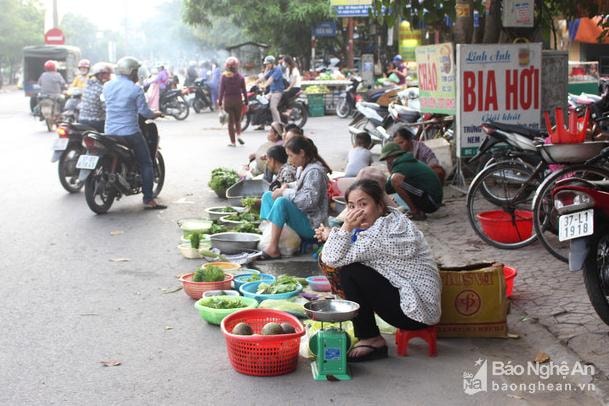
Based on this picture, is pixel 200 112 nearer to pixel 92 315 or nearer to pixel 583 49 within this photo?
pixel 583 49

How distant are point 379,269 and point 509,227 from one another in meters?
3.17

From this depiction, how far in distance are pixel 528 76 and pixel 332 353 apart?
6241 millimetres

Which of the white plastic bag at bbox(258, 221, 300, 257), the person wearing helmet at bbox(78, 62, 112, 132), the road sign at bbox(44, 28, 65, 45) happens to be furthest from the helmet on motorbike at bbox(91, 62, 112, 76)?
the road sign at bbox(44, 28, 65, 45)

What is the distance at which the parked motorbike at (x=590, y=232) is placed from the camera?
16.5 feet

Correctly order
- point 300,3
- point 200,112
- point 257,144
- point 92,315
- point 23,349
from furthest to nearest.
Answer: point 300,3 → point 200,112 → point 257,144 → point 92,315 → point 23,349

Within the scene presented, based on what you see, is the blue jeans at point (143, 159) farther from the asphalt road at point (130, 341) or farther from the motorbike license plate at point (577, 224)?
the motorbike license plate at point (577, 224)

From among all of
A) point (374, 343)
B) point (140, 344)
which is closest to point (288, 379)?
point (374, 343)

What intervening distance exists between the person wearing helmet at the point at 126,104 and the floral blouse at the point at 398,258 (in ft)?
18.8

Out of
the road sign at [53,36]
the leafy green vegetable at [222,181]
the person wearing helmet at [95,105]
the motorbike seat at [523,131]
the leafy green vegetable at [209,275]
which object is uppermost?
the road sign at [53,36]

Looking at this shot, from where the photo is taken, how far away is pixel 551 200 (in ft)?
22.9

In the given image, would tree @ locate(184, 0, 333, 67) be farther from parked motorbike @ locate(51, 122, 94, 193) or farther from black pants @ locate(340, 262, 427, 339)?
black pants @ locate(340, 262, 427, 339)

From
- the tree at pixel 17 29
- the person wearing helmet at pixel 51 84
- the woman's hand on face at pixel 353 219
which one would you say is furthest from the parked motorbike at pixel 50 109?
the tree at pixel 17 29

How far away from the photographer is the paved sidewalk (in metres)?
5.26

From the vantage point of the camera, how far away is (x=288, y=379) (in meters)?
4.80
